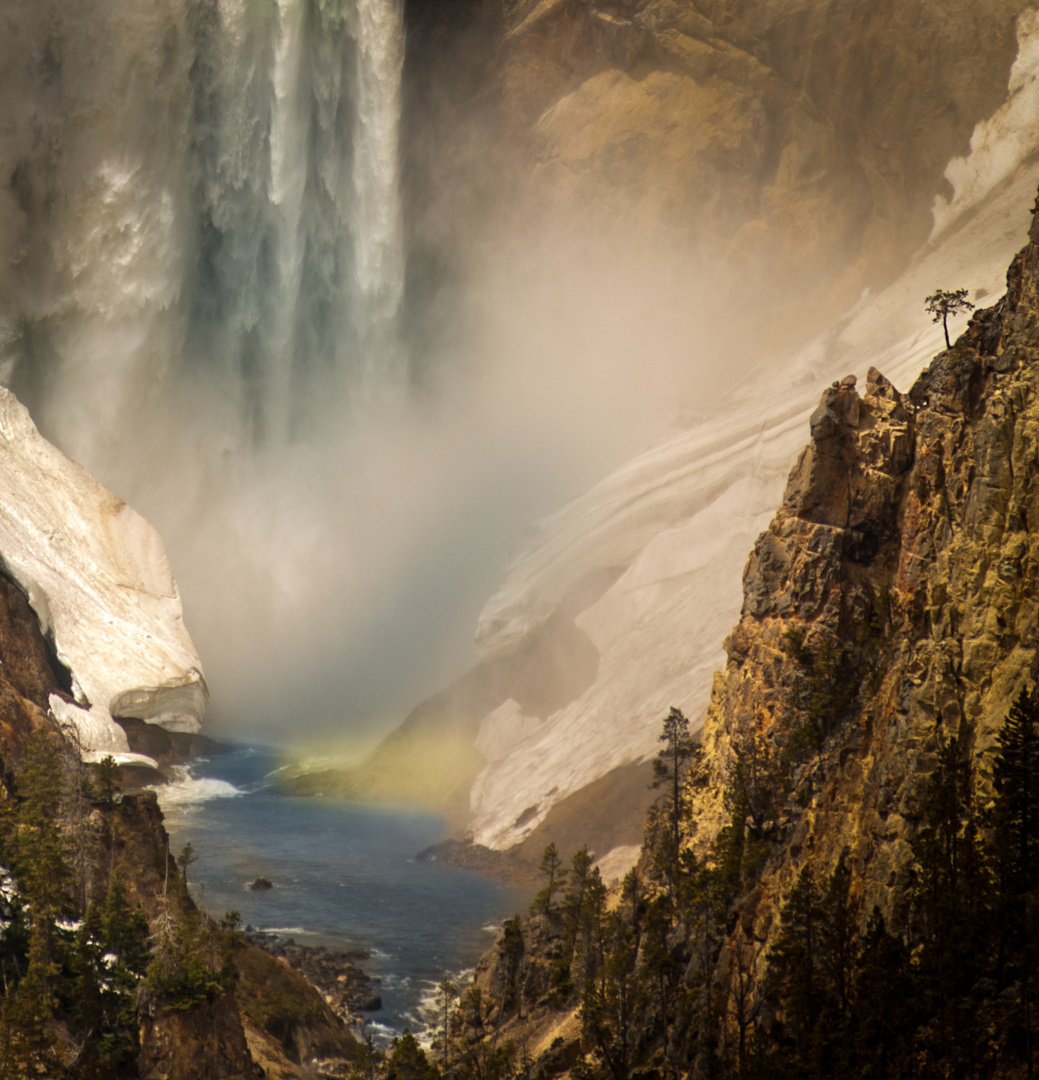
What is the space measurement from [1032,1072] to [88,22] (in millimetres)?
76840

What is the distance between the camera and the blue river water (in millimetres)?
60906

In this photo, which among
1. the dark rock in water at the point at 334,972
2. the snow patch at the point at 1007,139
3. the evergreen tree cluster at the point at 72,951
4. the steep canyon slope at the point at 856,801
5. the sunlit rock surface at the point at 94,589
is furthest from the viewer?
the snow patch at the point at 1007,139

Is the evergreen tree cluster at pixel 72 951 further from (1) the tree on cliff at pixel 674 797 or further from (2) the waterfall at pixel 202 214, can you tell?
(2) the waterfall at pixel 202 214

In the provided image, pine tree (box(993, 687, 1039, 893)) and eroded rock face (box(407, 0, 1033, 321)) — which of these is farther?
eroded rock face (box(407, 0, 1033, 321))

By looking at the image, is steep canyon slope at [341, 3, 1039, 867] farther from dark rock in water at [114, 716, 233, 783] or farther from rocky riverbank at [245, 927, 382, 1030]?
rocky riverbank at [245, 927, 382, 1030]

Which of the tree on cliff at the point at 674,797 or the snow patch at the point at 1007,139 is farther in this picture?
A: the snow patch at the point at 1007,139

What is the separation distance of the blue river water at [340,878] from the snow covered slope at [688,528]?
20.2ft

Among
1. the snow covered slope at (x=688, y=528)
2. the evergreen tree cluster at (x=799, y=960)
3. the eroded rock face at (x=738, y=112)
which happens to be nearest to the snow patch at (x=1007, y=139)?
the snow covered slope at (x=688, y=528)

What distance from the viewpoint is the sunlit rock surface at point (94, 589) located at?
204 feet

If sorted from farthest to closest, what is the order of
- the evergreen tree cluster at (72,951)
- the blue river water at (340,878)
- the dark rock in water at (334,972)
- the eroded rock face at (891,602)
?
the blue river water at (340,878)
the dark rock in water at (334,972)
the evergreen tree cluster at (72,951)
the eroded rock face at (891,602)

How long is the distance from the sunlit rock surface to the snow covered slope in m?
23.6

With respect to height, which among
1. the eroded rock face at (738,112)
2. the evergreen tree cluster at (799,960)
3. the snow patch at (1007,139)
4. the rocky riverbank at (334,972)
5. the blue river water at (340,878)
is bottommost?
the evergreen tree cluster at (799,960)

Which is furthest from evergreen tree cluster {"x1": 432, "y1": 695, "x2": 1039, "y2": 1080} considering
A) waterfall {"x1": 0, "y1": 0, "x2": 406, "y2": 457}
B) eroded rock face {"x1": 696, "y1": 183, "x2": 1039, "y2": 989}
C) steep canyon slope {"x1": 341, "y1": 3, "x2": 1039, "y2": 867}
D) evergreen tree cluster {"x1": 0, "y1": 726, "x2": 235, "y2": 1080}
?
waterfall {"x1": 0, "y1": 0, "x2": 406, "y2": 457}

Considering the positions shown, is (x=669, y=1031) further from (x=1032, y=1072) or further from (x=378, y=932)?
(x=378, y=932)
